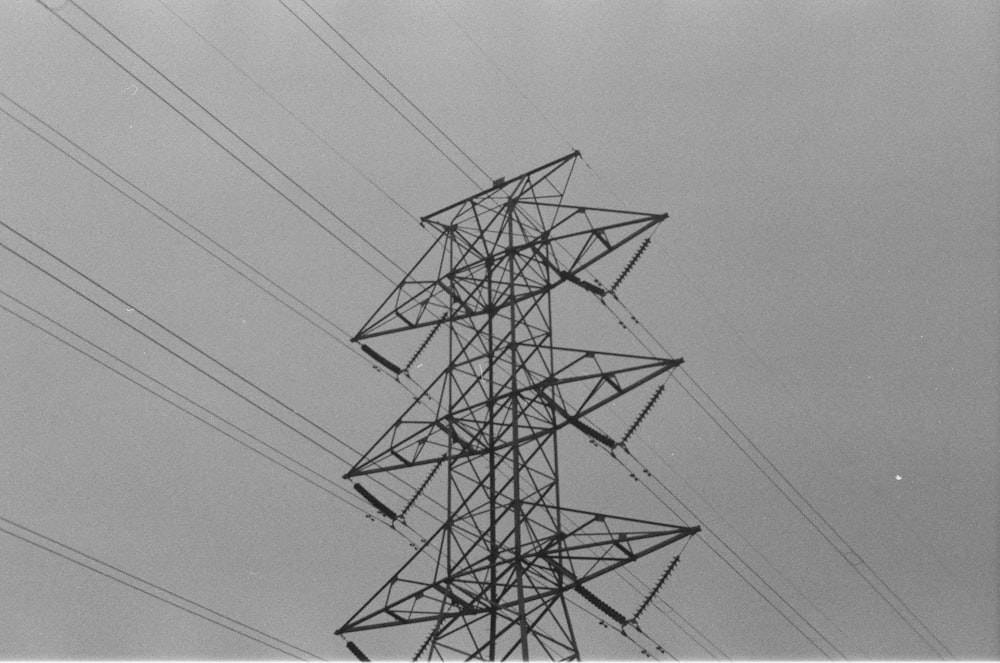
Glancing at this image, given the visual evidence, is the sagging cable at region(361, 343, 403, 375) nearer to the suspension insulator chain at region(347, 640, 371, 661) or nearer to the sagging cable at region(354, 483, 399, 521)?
the sagging cable at region(354, 483, 399, 521)

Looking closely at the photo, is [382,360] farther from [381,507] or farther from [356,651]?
[356,651]

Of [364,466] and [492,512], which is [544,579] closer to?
[492,512]

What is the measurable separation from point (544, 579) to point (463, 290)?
6.42 meters

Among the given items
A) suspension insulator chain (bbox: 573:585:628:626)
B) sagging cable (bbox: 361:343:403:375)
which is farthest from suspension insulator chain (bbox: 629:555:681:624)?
sagging cable (bbox: 361:343:403:375)

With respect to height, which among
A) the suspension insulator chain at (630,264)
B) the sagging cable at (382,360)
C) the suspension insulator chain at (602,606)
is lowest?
the suspension insulator chain at (602,606)

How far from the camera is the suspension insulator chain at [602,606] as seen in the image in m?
17.3

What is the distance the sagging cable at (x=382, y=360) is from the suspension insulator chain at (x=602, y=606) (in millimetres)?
7006

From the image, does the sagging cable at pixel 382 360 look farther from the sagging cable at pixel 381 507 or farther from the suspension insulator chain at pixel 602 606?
the suspension insulator chain at pixel 602 606

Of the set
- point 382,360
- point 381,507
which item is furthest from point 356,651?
point 382,360

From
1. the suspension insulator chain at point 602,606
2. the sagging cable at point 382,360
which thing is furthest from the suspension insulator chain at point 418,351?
the suspension insulator chain at point 602,606

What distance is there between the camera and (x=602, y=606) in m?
17.8

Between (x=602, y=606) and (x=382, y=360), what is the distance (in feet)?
23.9

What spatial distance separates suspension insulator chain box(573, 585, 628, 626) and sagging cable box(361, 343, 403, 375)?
7006 mm

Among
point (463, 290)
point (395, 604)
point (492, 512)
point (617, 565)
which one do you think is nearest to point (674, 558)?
point (617, 565)
